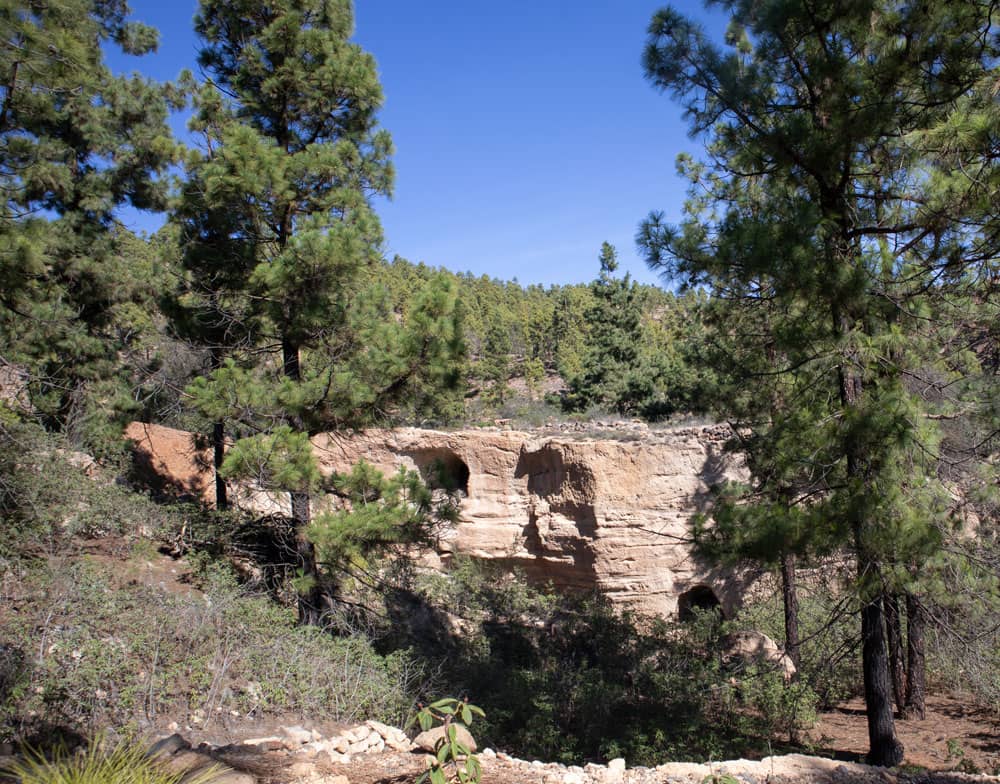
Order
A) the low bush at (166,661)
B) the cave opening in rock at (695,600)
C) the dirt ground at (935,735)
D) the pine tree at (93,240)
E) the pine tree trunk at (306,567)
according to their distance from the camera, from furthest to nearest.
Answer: the cave opening in rock at (695,600) → the pine tree at (93,240) → the pine tree trunk at (306,567) → the dirt ground at (935,735) → the low bush at (166,661)

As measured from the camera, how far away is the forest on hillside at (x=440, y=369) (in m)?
5.27

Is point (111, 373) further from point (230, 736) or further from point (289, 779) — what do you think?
point (289, 779)

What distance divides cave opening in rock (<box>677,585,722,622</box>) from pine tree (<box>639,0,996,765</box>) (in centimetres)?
990

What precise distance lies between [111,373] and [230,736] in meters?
8.68

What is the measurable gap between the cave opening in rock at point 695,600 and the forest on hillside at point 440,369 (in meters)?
1.65

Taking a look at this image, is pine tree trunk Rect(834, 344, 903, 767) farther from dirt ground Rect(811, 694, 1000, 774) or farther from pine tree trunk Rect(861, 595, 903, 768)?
dirt ground Rect(811, 694, 1000, 774)

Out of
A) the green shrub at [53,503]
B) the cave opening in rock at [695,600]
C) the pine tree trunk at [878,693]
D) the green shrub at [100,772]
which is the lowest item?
the cave opening in rock at [695,600]

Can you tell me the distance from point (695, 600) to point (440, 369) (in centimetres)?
1167

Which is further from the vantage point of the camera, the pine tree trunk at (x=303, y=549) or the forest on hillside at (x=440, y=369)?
the pine tree trunk at (x=303, y=549)

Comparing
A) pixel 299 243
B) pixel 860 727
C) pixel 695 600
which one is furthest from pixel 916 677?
pixel 299 243

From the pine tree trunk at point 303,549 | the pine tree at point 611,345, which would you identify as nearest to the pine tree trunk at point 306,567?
the pine tree trunk at point 303,549

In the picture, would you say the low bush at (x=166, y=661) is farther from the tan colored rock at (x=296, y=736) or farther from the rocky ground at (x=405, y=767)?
the rocky ground at (x=405, y=767)

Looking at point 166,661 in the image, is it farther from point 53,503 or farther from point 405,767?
point 53,503

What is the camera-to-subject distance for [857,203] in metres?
5.94
